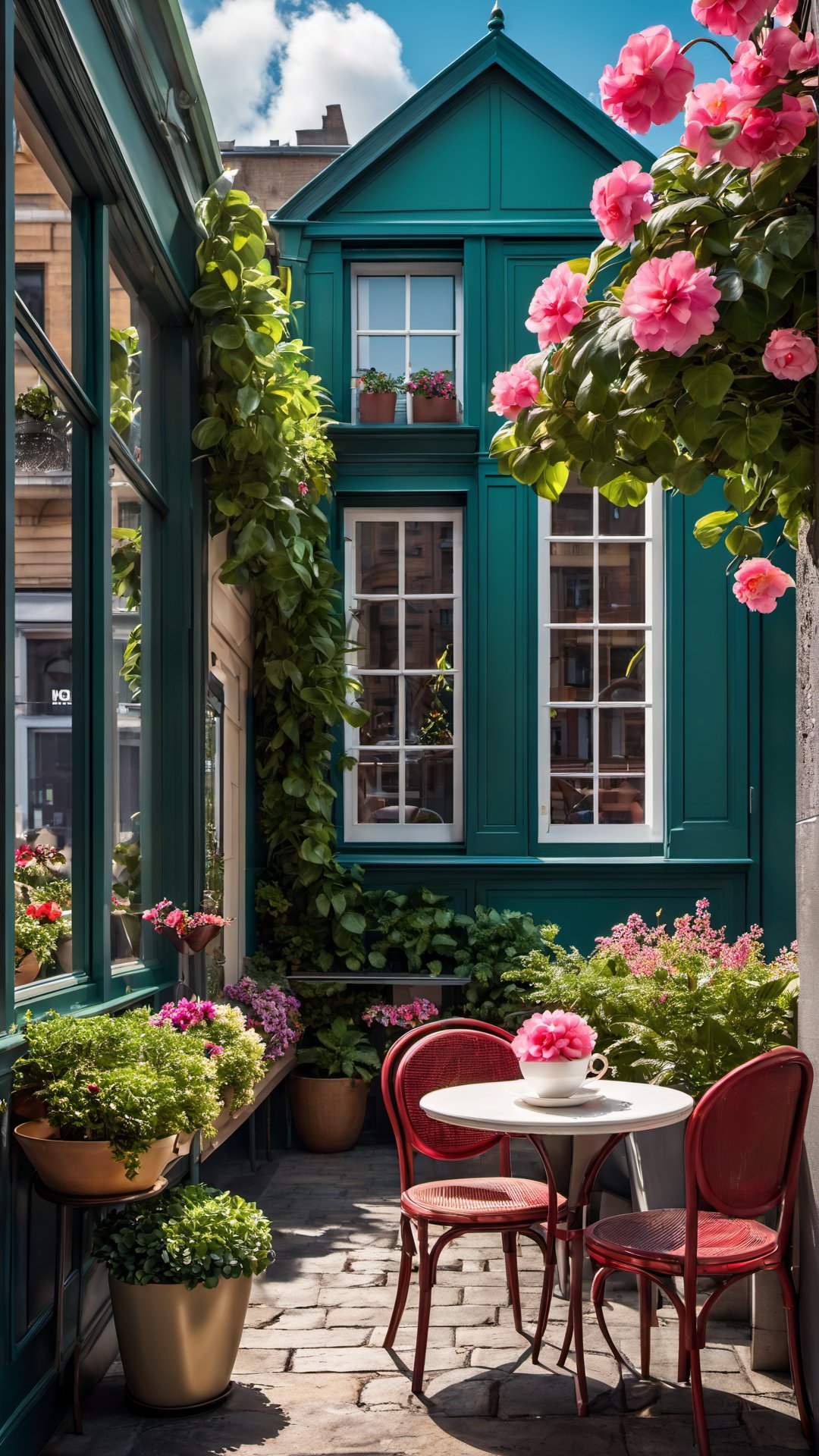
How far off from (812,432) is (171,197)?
2.94m

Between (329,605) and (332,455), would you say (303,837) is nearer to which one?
(329,605)

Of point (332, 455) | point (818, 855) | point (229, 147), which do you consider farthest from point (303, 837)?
point (229, 147)

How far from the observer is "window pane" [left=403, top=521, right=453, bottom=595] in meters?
7.38

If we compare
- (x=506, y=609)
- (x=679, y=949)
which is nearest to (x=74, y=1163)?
(x=679, y=949)

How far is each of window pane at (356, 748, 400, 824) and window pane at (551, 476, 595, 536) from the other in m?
1.49

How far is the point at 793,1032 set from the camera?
13.5 feet

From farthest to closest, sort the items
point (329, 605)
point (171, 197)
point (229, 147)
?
point (229, 147), point (329, 605), point (171, 197)

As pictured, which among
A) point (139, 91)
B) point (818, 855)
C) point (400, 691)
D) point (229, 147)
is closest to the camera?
point (818, 855)

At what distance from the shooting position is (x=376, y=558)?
24.2 feet

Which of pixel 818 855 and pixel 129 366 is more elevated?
pixel 129 366

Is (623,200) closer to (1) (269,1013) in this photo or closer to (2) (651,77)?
(2) (651,77)

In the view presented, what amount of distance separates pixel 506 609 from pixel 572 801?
3.47ft

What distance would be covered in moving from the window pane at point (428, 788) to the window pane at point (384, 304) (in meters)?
2.31

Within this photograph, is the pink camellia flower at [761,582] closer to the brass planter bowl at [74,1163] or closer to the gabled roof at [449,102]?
the brass planter bowl at [74,1163]
